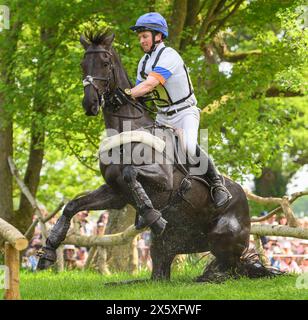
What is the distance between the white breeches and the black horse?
0.95ft

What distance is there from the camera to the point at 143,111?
9133 millimetres

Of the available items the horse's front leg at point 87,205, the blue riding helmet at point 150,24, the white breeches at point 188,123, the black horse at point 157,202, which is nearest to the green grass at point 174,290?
the black horse at point 157,202

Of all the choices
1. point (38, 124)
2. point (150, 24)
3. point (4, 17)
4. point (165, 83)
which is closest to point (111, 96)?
point (165, 83)

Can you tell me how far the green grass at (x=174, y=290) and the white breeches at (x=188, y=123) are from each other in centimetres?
171

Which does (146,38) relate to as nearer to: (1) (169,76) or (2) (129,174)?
(1) (169,76)

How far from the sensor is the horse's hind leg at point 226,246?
1013cm

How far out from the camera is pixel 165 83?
914cm

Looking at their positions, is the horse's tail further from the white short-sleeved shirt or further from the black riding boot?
the white short-sleeved shirt

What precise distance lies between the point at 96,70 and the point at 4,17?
8.71 metres

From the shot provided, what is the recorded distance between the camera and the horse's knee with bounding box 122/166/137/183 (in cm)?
851

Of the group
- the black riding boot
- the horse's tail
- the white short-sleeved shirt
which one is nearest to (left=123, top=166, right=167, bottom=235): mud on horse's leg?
the white short-sleeved shirt

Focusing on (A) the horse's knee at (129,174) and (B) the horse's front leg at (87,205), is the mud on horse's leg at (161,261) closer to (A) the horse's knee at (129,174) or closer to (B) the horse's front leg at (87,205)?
(B) the horse's front leg at (87,205)
